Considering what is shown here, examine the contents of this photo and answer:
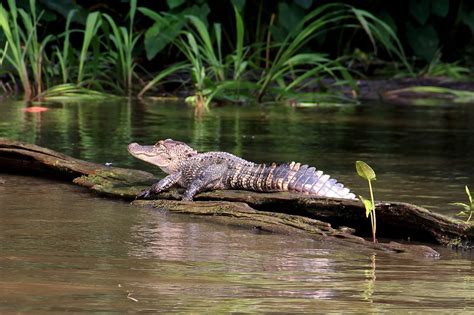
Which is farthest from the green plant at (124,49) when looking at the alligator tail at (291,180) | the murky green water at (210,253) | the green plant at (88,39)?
the alligator tail at (291,180)

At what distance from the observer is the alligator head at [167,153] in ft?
20.8

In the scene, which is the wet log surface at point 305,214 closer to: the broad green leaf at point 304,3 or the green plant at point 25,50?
the green plant at point 25,50

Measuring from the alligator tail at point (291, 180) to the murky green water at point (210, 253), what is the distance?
0.50 meters

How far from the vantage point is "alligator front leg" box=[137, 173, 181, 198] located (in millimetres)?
5852

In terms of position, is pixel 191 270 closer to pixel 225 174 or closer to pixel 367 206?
pixel 367 206

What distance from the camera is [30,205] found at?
5582 millimetres

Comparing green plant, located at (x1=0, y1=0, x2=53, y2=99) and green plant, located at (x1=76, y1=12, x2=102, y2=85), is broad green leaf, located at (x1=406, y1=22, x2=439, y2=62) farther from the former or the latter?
green plant, located at (x1=0, y1=0, x2=53, y2=99)

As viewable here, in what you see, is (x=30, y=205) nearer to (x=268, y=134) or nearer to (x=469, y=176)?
(x=469, y=176)

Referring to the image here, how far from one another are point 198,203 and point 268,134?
3630 mm

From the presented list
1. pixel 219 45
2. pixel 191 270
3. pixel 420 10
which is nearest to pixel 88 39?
pixel 219 45

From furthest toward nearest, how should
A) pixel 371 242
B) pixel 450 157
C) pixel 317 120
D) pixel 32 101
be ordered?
pixel 32 101 → pixel 317 120 → pixel 450 157 → pixel 371 242

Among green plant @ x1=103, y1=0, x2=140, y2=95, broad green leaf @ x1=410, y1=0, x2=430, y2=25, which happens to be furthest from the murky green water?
broad green leaf @ x1=410, y1=0, x2=430, y2=25

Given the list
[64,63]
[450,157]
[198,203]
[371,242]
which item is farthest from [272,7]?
[371,242]

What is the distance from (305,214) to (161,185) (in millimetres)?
1020
